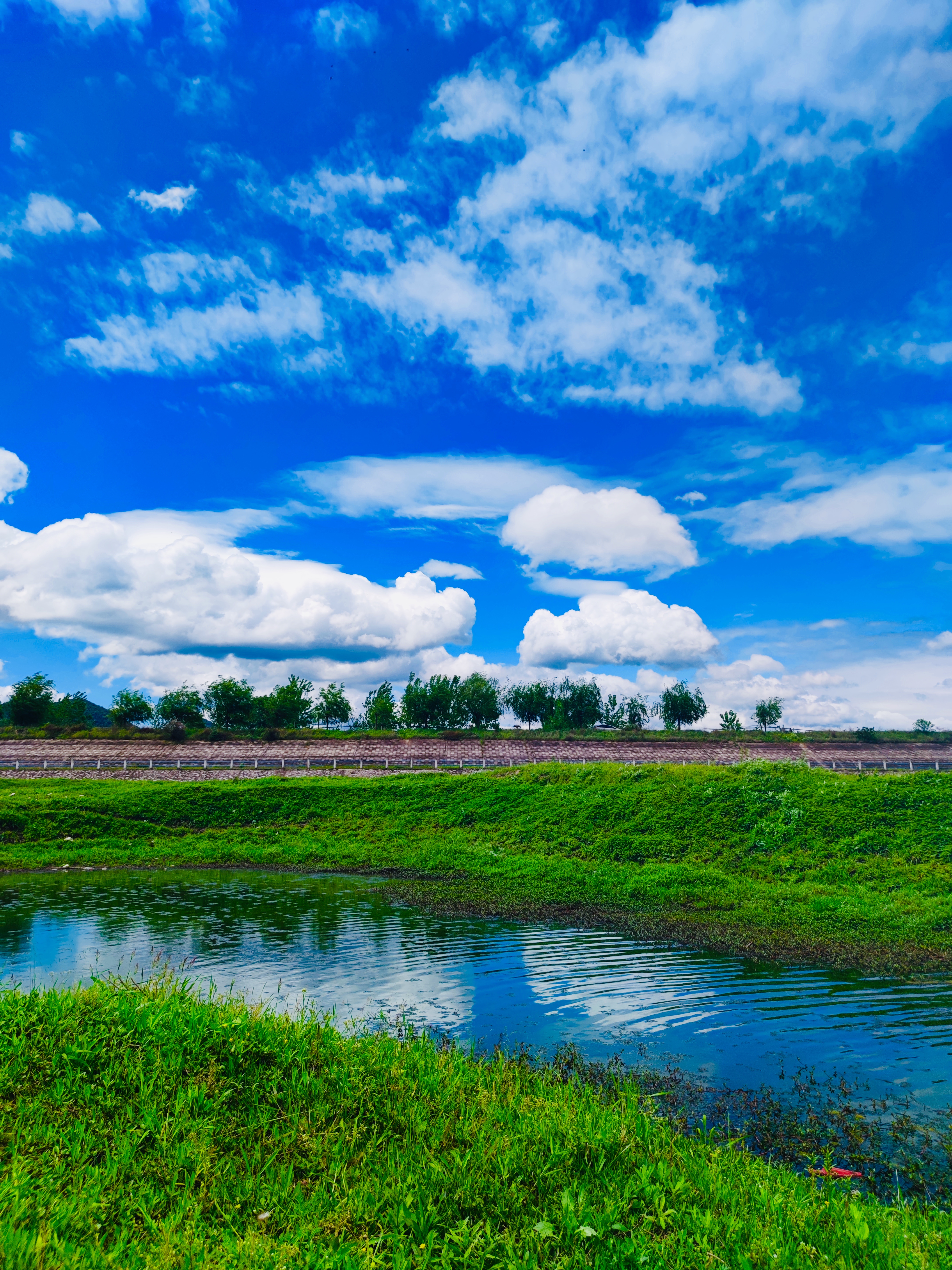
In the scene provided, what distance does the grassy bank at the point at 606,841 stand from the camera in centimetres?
1794

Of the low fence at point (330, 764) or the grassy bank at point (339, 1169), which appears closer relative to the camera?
the grassy bank at point (339, 1169)

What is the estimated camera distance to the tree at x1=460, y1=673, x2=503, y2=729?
3962 inches

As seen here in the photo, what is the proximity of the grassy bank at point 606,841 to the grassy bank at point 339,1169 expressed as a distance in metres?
10.8

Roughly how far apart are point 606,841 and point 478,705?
73.5 m

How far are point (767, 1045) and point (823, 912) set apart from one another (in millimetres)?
9853

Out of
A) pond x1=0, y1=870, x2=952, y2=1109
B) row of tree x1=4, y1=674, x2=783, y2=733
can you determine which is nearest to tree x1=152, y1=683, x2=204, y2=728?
row of tree x1=4, y1=674, x2=783, y2=733

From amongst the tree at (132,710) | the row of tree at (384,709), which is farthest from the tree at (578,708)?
the tree at (132,710)

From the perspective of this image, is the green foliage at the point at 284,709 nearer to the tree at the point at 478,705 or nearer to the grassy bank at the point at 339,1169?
the tree at the point at 478,705

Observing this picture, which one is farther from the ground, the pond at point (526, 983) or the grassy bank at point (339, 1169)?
the grassy bank at point (339, 1169)

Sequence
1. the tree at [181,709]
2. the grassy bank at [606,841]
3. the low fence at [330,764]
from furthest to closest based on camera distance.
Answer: the tree at [181,709] → the low fence at [330,764] → the grassy bank at [606,841]

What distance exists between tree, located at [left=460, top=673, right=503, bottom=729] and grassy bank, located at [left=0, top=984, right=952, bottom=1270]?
305 ft

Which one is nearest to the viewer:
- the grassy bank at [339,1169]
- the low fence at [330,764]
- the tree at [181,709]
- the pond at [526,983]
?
the grassy bank at [339,1169]

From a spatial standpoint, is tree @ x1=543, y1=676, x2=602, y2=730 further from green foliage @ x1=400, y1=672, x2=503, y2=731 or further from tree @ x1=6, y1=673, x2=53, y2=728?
tree @ x1=6, y1=673, x2=53, y2=728

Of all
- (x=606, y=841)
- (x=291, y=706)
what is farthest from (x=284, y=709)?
(x=606, y=841)
